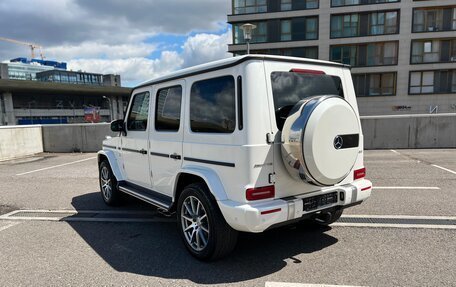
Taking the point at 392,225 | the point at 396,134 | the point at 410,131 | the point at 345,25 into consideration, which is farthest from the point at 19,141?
the point at 345,25

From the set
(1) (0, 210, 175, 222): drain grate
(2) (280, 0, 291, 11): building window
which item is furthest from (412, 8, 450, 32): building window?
(1) (0, 210, 175, 222): drain grate

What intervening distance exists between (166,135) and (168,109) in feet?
1.14

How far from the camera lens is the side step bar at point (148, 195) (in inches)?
164

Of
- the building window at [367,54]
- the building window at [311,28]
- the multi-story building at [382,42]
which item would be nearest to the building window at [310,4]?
the multi-story building at [382,42]

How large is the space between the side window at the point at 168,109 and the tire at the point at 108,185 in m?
1.87

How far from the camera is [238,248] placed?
391 centimetres

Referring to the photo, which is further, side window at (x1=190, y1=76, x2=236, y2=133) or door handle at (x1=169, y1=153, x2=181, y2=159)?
door handle at (x1=169, y1=153, x2=181, y2=159)

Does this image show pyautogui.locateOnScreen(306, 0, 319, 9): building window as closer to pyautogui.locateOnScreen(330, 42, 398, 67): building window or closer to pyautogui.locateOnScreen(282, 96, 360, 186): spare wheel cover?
pyautogui.locateOnScreen(330, 42, 398, 67): building window

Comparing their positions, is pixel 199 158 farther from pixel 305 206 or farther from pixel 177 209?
pixel 305 206

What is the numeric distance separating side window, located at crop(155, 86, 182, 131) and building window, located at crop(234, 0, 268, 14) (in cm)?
3475

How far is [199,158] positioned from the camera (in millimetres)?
3580

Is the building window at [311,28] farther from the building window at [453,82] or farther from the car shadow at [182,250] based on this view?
the car shadow at [182,250]

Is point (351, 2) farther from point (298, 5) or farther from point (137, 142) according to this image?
point (137, 142)

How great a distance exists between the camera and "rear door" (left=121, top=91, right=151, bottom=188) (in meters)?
4.70
